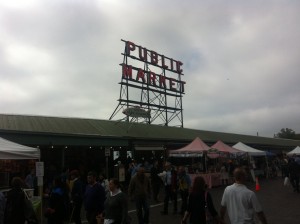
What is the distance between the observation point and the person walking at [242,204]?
203 inches

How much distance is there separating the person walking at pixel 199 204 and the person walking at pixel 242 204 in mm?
1202

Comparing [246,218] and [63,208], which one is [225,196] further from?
[63,208]

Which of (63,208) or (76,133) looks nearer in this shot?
(63,208)

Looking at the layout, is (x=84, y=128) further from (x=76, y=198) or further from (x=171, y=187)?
(x=76, y=198)

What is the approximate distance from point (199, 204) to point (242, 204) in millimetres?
1500

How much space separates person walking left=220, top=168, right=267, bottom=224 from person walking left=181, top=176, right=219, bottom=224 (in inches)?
47.3

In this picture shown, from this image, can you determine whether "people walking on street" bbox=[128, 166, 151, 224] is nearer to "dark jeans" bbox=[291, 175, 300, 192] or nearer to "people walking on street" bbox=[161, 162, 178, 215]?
"people walking on street" bbox=[161, 162, 178, 215]

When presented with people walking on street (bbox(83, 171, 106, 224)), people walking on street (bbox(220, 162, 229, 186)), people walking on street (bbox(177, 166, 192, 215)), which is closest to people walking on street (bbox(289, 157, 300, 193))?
people walking on street (bbox(220, 162, 229, 186))

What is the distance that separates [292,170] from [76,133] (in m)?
11.3

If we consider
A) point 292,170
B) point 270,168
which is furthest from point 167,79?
point 292,170

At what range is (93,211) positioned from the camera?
328 inches

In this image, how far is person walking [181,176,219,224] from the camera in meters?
6.59

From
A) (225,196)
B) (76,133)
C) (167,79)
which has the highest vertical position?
(167,79)

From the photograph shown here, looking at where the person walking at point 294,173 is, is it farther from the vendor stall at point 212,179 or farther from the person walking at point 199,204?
the person walking at point 199,204
